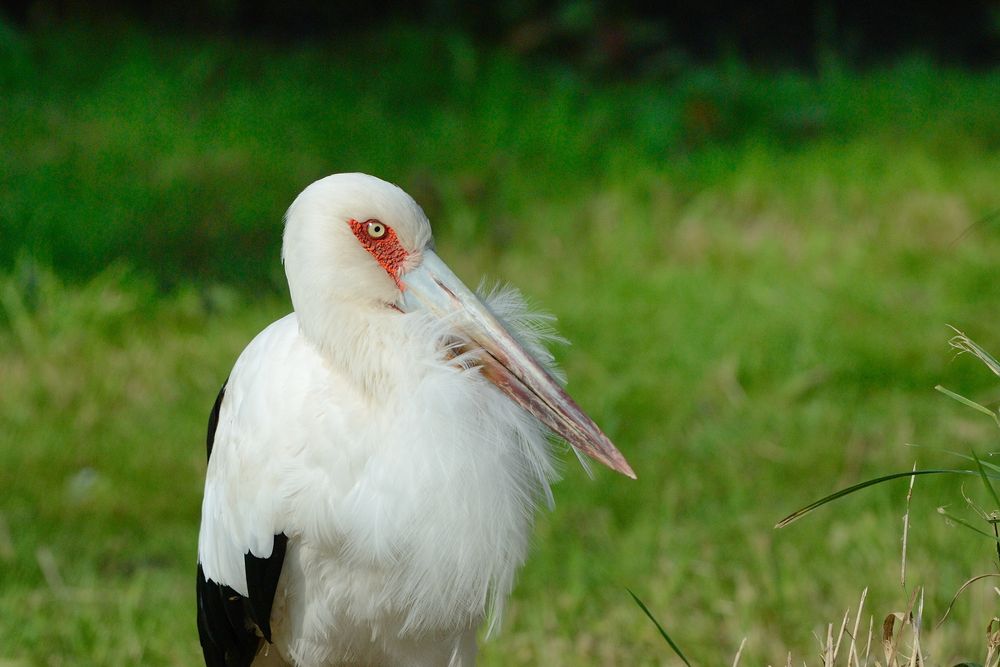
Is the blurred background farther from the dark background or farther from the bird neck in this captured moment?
the bird neck

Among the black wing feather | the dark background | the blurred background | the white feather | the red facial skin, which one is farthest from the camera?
the dark background

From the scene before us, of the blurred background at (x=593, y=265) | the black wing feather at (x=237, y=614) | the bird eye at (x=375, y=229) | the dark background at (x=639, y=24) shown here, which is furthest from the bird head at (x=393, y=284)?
the dark background at (x=639, y=24)

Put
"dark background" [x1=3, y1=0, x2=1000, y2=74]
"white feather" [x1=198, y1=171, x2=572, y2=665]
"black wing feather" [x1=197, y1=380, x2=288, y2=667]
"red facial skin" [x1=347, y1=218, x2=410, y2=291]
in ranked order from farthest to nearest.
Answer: "dark background" [x1=3, y1=0, x2=1000, y2=74] → "black wing feather" [x1=197, y1=380, x2=288, y2=667] → "red facial skin" [x1=347, y1=218, x2=410, y2=291] → "white feather" [x1=198, y1=171, x2=572, y2=665]

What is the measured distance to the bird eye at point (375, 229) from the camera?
2473 millimetres

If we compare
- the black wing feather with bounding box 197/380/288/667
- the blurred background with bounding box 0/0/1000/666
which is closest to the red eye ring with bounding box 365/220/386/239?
the black wing feather with bounding box 197/380/288/667

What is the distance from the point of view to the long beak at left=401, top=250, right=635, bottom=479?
2.45 m

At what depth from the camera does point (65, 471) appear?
14.1ft

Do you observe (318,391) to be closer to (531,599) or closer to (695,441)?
(531,599)

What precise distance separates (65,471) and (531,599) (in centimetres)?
162

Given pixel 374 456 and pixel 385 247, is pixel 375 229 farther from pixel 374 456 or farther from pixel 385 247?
pixel 374 456

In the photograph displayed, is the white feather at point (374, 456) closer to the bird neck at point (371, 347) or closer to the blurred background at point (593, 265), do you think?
the bird neck at point (371, 347)

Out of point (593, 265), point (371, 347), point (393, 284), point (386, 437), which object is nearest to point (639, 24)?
point (593, 265)


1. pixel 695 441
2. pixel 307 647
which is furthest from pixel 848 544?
pixel 307 647

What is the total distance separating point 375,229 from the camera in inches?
97.6
